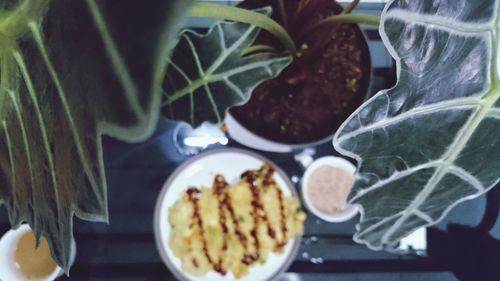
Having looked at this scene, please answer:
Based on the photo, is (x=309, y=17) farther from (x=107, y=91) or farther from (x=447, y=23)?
(x=107, y=91)

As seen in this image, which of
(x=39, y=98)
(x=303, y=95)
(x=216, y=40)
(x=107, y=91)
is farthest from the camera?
(x=303, y=95)

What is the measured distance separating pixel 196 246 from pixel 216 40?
0.38 m

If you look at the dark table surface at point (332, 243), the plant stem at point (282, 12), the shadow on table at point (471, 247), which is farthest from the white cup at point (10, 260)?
the shadow on table at point (471, 247)

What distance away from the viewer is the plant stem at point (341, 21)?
25.9 inches

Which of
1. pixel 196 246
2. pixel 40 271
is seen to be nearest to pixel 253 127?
pixel 196 246

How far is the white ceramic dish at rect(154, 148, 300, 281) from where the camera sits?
96 centimetres

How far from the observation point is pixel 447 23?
51 centimetres

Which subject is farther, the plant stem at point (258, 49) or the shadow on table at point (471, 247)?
the shadow on table at point (471, 247)

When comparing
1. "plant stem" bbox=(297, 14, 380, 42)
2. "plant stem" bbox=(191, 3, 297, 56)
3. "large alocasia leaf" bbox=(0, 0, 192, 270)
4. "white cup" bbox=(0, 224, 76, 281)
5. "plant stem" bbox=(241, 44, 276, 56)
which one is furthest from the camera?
"white cup" bbox=(0, 224, 76, 281)

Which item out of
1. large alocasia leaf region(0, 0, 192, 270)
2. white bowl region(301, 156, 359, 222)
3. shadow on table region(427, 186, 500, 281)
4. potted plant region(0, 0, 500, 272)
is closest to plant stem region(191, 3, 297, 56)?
potted plant region(0, 0, 500, 272)

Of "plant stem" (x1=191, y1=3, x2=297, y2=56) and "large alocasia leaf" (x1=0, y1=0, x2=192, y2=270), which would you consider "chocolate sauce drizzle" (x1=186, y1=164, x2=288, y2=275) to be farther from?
"large alocasia leaf" (x1=0, y1=0, x2=192, y2=270)

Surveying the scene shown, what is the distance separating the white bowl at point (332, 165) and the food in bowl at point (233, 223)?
0.07 feet

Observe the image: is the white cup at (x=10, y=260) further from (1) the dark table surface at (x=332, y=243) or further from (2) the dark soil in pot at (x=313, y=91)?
(2) the dark soil in pot at (x=313, y=91)

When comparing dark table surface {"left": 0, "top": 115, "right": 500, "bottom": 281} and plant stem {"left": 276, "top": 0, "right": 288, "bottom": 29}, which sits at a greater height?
plant stem {"left": 276, "top": 0, "right": 288, "bottom": 29}
